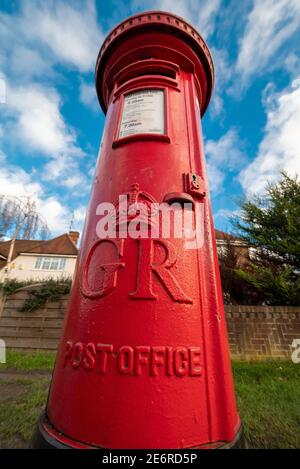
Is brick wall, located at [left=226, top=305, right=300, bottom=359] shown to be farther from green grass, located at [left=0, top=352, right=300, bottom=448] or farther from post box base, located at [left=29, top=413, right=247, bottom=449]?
post box base, located at [left=29, top=413, right=247, bottom=449]

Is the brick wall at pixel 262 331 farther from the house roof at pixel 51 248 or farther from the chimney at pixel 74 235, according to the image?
the chimney at pixel 74 235

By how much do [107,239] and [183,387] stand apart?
782 millimetres

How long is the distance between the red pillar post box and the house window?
16.5 metres

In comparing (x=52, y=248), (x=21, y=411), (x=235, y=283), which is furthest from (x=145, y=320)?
(x=52, y=248)

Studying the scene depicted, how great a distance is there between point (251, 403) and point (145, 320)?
2017mm

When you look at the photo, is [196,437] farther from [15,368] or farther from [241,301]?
[241,301]

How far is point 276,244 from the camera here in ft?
18.5

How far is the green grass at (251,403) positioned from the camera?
1.61 metres

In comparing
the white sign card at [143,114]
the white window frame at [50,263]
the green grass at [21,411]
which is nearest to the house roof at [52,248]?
the white window frame at [50,263]

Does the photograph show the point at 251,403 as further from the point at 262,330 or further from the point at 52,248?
the point at 52,248

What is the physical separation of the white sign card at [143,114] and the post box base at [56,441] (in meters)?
1.70

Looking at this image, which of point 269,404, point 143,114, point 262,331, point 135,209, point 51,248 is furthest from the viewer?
point 51,248

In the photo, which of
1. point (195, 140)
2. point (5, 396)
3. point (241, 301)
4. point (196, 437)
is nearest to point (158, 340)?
point (196, 437)
